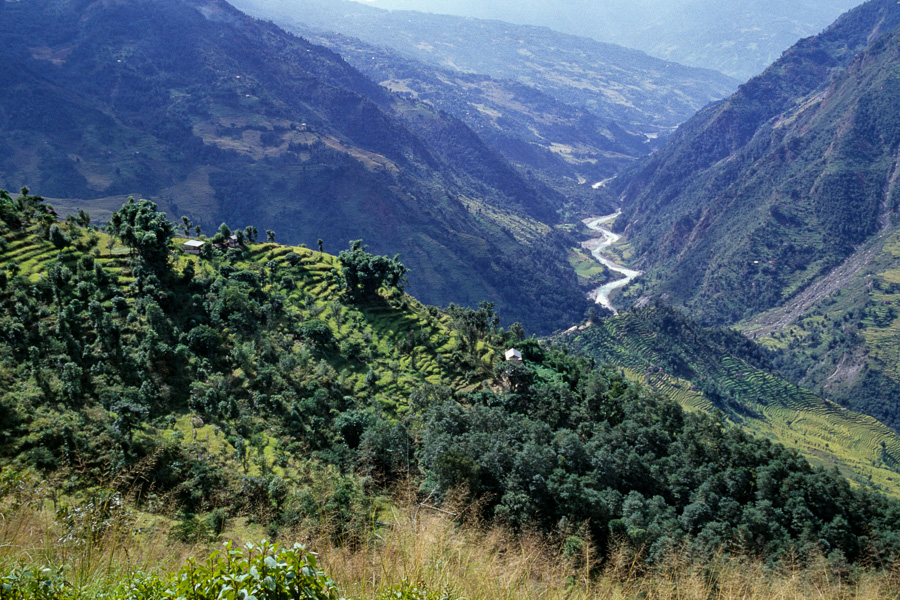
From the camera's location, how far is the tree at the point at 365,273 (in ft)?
250

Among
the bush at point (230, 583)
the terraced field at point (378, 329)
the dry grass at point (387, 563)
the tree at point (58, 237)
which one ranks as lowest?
the terraced field at point (378, 329)

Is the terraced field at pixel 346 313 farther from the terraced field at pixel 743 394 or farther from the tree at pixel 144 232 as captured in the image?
the terraced field at pixel 743 394

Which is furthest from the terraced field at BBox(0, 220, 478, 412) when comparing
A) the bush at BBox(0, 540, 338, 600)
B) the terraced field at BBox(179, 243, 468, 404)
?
the bush at BBox(0, 540, 338, 600)

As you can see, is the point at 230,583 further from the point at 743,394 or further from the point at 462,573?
the point at 743,394

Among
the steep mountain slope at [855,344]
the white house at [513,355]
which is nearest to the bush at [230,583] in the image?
the white house at [513,355]

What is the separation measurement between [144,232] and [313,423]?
30178mm

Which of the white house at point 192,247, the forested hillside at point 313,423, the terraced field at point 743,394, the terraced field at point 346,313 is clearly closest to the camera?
the forested hillside at point 313,423

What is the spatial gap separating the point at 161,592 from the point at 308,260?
77203 millimetres

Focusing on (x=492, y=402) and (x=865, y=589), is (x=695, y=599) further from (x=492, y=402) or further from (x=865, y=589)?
(x=492, y=402)

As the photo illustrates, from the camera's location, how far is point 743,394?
13825 centimetres

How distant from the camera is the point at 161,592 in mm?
9492

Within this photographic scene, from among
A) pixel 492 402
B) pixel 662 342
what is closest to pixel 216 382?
pixel 492 402

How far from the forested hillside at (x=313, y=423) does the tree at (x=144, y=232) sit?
299mm

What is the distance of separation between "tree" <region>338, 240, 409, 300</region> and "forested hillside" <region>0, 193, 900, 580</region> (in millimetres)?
4491
